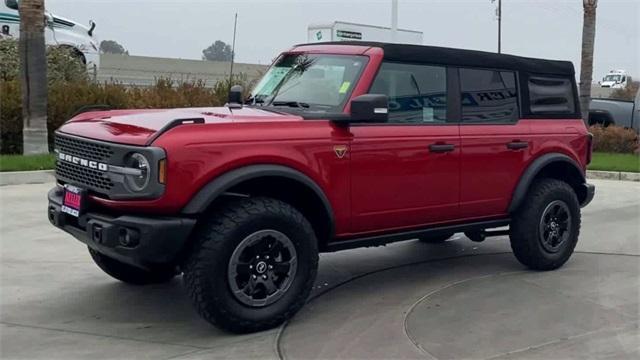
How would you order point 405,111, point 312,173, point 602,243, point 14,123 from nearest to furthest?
point 312,173 → point 405,111 → point 602,243 → point 14,123

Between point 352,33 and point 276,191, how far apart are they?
2290cm

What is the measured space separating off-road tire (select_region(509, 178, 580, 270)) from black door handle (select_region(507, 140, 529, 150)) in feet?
1.33

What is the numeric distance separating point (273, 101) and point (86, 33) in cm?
1432

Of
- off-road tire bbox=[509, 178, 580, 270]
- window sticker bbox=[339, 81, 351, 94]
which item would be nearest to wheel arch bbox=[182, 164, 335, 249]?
window sticker bbox=[339, 81, 351, 94]

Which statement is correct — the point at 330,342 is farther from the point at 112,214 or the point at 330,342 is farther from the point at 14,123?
the point at 14,123

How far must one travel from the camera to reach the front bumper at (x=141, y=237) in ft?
14.1

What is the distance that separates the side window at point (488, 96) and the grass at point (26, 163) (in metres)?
7.21

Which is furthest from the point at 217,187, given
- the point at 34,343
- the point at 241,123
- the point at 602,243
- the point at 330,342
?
the point at 602,243

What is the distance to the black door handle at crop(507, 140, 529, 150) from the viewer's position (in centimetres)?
610

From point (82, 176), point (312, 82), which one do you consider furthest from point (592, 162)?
point (82, 176)

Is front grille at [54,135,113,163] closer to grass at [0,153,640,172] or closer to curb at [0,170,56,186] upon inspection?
curb at [0,170,56,186]

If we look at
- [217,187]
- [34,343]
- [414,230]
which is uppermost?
[217,187]

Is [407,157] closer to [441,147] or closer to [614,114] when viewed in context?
[441,147]

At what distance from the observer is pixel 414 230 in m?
5.64
